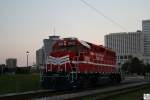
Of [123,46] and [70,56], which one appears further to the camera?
[123,46]

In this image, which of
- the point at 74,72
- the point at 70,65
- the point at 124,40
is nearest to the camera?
the point at 74,72

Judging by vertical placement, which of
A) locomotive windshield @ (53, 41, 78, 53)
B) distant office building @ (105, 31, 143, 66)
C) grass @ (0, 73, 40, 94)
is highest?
distant office building @ (105, 31, 143, 66)

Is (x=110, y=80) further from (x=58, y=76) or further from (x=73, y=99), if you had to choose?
(x=73, y=99)

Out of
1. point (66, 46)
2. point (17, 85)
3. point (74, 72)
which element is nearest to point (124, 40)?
point (17, 85)

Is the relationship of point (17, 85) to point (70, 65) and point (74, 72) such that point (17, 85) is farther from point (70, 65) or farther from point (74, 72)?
point (74, 72)

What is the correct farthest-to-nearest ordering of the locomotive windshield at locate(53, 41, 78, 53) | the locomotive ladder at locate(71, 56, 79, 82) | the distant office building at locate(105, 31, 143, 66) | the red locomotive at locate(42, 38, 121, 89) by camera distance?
the distant office building at locate(105, 31, 143, 66)
the locomotive windshield at locate(53, 41, 78, 53)
the red locomotive at locate(42, 38, 121, 89)
the locomotive ladder at locate(71, 56, 79, 82)

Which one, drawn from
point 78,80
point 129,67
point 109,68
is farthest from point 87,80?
point 129,67

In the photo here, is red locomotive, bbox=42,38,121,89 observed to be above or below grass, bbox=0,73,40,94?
above

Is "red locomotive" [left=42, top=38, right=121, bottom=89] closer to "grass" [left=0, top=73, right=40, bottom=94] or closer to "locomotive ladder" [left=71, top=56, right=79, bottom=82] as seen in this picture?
"locomotive ladder" [left=71, top=56, right=79, bottom=82]

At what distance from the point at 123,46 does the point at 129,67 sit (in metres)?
12.6

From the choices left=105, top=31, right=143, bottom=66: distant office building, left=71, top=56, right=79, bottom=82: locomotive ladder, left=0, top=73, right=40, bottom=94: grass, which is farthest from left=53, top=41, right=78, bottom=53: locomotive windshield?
left=105, top=31, right=143, bottom=66: distant office building

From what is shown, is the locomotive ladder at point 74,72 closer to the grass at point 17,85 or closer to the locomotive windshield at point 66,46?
the locomotive windshield at point 66,46

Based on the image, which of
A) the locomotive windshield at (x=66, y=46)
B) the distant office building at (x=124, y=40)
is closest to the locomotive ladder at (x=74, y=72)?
the locomotive windshield at (x=66, y=46)

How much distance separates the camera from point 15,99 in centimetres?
2283
